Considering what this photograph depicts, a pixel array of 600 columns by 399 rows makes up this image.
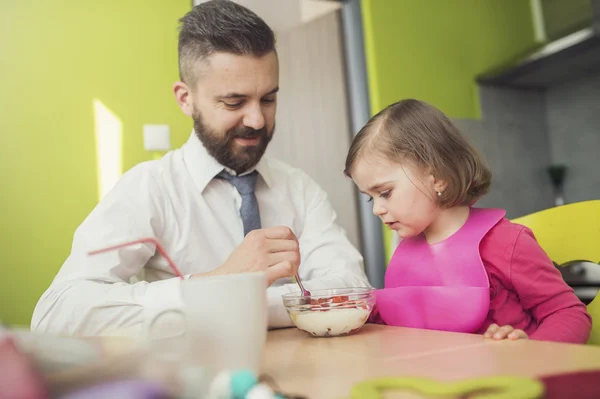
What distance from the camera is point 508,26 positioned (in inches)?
166

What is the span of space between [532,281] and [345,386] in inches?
27.5

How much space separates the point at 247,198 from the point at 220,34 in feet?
1.50

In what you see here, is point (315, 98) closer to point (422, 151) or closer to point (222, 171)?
point (222, 171)

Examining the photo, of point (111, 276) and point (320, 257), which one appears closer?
point (111, 276)

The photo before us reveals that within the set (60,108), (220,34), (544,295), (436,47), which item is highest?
(436,47)

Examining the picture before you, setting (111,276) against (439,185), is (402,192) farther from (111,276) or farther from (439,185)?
(111,276)

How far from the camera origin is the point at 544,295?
1044 mm

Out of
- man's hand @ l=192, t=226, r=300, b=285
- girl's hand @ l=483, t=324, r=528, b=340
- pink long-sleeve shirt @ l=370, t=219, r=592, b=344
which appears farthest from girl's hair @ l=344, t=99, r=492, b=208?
girl's hand @ l=483, t=324, r=528, b=340

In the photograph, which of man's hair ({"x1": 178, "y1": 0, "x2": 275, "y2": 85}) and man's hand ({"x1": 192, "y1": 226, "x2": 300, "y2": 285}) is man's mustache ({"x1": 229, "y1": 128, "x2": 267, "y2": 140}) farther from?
man's hand ({"x1": 192, "y1": 226, "x2": 300, "y2": 285})

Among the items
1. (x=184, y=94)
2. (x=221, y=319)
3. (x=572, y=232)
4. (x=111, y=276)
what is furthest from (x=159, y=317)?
(x=184, y=94)

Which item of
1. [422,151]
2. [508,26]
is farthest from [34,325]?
[508,26]

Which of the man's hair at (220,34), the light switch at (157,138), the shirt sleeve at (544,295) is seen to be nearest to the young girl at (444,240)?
the shirt sleeve at (544,295)

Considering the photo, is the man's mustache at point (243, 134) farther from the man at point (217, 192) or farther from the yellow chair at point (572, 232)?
the yellow chair at point (572, 232)

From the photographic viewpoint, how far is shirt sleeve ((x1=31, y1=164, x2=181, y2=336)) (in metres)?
0.97
